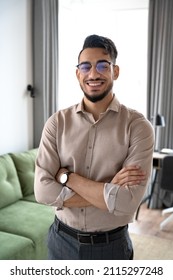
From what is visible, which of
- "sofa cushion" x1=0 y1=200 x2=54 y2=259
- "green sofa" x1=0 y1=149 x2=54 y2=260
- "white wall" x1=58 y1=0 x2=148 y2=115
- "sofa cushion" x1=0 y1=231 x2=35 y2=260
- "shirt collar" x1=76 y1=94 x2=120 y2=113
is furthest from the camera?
"white wall" x1=58 y1=0 x2=148 y2=115

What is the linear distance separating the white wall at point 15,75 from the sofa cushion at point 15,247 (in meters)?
1.15

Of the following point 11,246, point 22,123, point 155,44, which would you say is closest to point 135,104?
point 155,44

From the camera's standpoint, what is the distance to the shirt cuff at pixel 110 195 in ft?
3.85

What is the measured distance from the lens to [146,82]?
363 centimetres

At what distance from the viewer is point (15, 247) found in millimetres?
1949

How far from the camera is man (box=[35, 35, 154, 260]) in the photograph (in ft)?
3.97

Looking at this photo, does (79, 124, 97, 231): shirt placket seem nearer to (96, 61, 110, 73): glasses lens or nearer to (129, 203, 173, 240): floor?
(96, 61, 110, 73): glasses lens

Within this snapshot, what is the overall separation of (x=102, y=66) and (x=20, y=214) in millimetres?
1614

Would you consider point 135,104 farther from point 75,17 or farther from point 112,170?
point 112,170

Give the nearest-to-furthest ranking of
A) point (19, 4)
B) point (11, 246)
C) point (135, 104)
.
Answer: point (11, 246)
point (19, 4)
point (135, 104)

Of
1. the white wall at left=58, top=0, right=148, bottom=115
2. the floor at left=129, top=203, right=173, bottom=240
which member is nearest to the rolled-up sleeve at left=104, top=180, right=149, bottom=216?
the floor at left=129, top=203, right=173, bottom=240

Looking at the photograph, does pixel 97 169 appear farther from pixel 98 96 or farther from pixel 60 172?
pixel 98 96

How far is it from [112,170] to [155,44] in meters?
2.64
